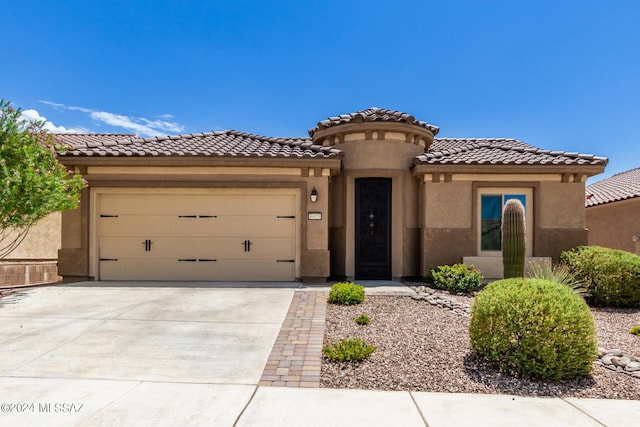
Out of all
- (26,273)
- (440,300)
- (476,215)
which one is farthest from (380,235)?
(26,273)

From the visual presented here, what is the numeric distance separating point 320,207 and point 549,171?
6.79 meters

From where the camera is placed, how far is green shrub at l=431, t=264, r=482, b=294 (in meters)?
9.22

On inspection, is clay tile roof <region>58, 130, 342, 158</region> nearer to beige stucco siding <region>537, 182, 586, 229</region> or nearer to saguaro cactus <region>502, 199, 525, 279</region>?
saguaro cactus <region>502, 199, 525, 279</region>

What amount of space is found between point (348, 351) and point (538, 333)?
231 cm

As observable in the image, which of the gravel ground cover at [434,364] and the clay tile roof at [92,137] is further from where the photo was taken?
the clay tile roof at [92,137]

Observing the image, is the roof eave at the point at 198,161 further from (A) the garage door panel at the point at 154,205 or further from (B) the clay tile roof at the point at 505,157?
(B) the clay tile roof at the point at 505,157

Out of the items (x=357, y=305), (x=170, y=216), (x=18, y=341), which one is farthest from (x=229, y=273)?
(x=18, y=341)

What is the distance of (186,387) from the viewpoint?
13.3ft

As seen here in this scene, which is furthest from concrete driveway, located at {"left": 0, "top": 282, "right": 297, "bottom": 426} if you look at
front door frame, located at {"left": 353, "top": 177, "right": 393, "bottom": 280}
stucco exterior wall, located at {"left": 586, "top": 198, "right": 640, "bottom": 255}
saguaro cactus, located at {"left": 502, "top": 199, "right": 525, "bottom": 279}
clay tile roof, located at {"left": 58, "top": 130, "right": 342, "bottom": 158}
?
stucco exterior wall, located at {"left": 586, "top": 198, "right": 640, "bottom": 255}

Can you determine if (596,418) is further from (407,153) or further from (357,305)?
(407,153)

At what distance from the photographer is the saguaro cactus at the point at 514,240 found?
7824 millimetres

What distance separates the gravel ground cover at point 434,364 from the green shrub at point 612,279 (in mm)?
1336

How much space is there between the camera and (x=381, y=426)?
3.29m

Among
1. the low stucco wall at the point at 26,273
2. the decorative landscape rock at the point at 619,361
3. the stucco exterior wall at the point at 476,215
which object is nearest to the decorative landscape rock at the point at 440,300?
the stucco exterior wall at the point at 476,215
